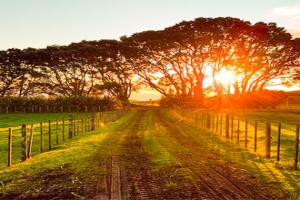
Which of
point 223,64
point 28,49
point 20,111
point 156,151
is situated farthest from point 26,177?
point 28,49

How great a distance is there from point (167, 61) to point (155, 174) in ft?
176

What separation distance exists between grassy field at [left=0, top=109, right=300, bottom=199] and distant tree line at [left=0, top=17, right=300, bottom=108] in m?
40.0

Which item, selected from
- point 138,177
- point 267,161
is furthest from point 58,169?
point 267,161

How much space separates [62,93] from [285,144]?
65360mm

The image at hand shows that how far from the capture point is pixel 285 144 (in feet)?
74.8

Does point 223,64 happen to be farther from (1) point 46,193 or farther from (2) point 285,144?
(1) point 46,193

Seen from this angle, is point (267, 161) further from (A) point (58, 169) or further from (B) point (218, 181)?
(A) point (58, 169)

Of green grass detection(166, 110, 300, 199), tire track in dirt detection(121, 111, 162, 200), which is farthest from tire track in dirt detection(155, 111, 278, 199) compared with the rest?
tire track in dirt detection(121, 111, 162, 200)

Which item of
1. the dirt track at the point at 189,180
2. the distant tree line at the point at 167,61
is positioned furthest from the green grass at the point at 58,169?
the distant tree line at the point at 167,61

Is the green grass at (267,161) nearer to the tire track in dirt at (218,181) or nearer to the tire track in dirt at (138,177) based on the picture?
the tire track in dirt at (218,181)

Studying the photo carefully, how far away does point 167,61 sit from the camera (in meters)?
66.1

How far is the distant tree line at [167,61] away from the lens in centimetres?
5844

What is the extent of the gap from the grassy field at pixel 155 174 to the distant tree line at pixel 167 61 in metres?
40.0

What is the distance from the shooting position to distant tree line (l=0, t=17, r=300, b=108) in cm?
5844
